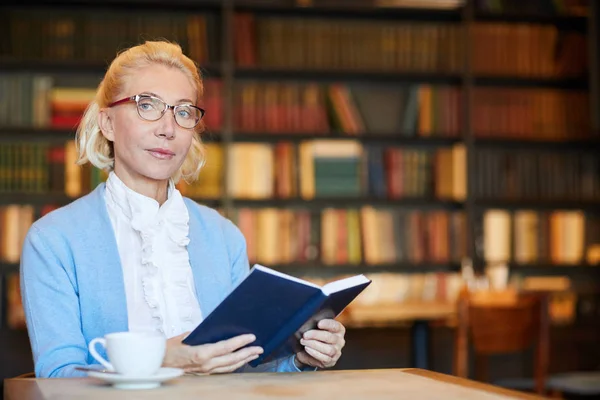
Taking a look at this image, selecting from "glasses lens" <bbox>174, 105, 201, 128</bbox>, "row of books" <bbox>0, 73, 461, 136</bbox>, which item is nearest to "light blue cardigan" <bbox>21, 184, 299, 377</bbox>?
"glasses lens" <bbox>174, 105, 201, 128</bbox>

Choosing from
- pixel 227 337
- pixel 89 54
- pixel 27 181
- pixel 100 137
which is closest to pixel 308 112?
pixel 89 54

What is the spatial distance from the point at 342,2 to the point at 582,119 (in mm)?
1432

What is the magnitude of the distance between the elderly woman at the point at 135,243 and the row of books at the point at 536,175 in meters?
3.13

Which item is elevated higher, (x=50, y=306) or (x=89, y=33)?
(x=89, y=33)

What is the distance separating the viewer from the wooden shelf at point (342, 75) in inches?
190

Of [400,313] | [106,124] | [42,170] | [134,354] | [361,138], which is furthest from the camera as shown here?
[361,138]

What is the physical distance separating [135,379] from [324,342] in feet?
1.43

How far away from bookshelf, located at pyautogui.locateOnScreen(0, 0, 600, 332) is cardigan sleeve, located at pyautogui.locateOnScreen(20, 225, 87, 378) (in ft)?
9.75

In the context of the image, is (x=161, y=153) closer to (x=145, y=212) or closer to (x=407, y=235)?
(x=145, y=212)

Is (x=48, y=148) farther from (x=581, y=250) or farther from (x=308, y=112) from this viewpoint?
(x=581, y=250)

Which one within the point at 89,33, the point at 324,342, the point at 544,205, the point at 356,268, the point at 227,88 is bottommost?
the point at 356,268

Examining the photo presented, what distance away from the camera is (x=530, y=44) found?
5.03 m

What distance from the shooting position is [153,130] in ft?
5.96

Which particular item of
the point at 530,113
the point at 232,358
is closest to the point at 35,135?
the point at 530,113
